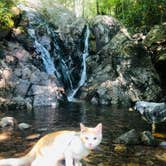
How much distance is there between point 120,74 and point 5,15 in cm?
760

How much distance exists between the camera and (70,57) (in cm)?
2488

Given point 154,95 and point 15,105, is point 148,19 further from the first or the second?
point 15,105

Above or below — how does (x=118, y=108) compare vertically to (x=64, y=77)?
below

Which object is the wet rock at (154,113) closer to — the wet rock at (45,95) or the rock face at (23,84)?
the wet rock at (45,95)

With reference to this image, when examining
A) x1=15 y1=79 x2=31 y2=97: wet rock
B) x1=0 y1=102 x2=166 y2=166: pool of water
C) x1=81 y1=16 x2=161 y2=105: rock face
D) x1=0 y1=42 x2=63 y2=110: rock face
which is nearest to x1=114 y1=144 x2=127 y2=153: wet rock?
x1=0 y1=102 x2=166 y2=166: pool of water

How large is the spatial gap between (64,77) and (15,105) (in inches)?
234

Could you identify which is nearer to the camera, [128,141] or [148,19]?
[128,141]

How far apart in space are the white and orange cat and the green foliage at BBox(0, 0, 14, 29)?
13.7m

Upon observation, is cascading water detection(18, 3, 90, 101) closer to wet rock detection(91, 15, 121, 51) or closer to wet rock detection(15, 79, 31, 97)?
wet rock detection(91, 15, 121, 51)

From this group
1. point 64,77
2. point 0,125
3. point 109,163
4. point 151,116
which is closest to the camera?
point 109,163

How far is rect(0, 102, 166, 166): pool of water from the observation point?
9906mm

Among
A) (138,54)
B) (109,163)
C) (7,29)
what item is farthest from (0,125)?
(138,54)

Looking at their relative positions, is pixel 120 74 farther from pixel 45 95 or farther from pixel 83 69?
pixel 45 95

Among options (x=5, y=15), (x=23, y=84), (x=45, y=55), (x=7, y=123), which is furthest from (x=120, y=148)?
(x=45, y=55)
